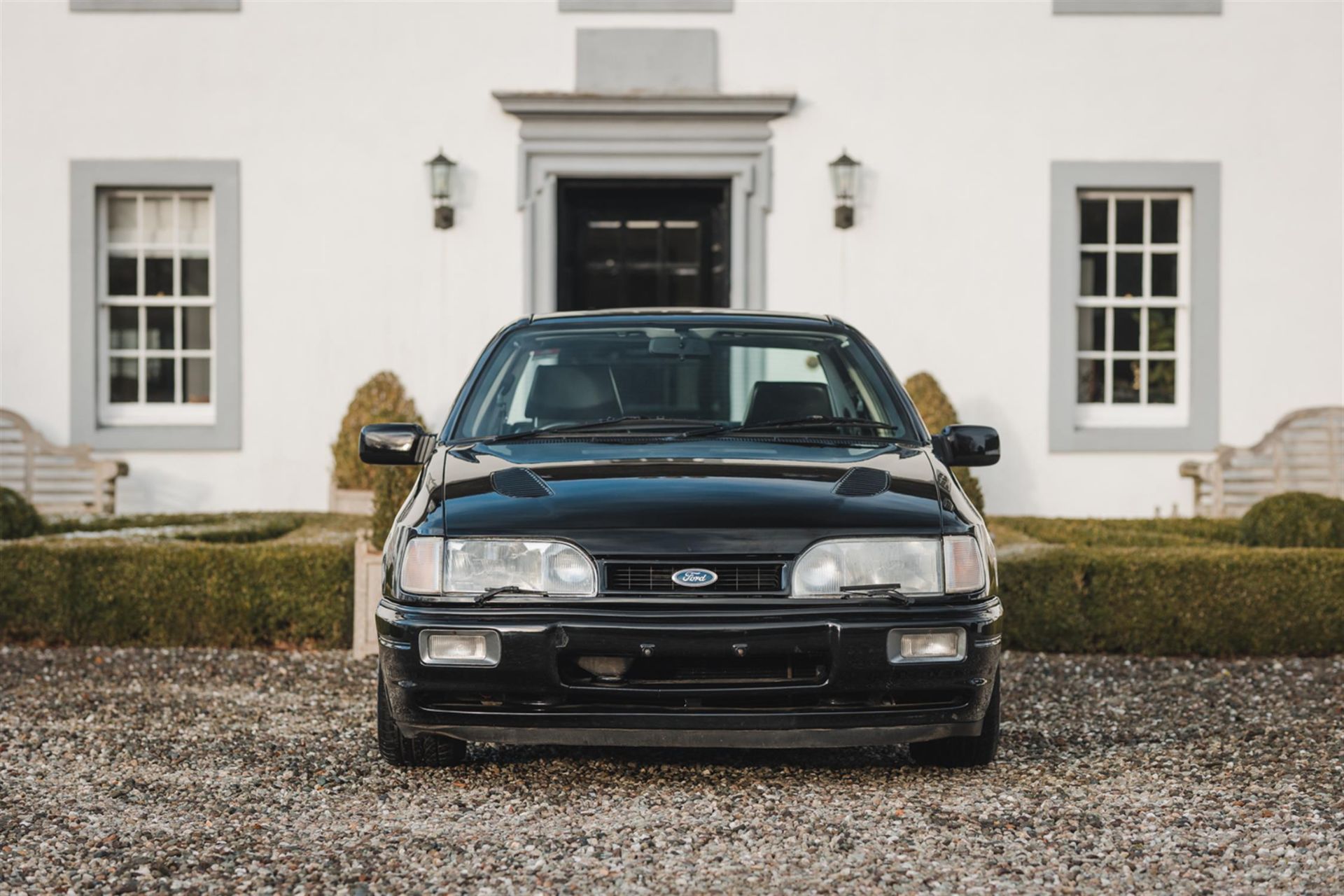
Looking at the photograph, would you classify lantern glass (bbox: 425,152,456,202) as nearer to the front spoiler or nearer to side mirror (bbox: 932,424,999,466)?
side mirror (bbox: 932,424,999,466)

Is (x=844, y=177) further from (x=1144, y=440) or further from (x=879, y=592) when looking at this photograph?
(x=879, y=592)

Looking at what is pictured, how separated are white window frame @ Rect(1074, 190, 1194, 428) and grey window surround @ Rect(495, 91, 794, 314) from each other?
245cm

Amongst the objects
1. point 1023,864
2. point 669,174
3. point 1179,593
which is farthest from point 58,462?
point 1023,864

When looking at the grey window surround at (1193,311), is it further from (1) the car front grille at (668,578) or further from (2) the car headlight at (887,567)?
(1) the car front grille at (668,578)

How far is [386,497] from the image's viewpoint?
23.2 ft

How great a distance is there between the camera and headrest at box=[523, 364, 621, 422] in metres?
5.19

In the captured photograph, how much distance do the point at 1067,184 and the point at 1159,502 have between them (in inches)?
95.6

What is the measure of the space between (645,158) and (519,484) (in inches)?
286

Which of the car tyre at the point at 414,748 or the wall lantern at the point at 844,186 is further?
the wall lantern at the point at 844,186

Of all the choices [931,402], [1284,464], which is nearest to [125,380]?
[931,402]

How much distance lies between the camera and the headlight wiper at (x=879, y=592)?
4.08 meters

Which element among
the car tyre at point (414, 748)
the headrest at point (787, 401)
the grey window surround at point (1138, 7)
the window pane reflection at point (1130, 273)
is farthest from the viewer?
the window pane reflection at point (1130, 273)

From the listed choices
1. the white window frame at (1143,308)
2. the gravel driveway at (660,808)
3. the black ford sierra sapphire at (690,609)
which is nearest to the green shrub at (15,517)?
the gravel driveway at (660,808)

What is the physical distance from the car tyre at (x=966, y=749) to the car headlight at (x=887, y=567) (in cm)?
57
